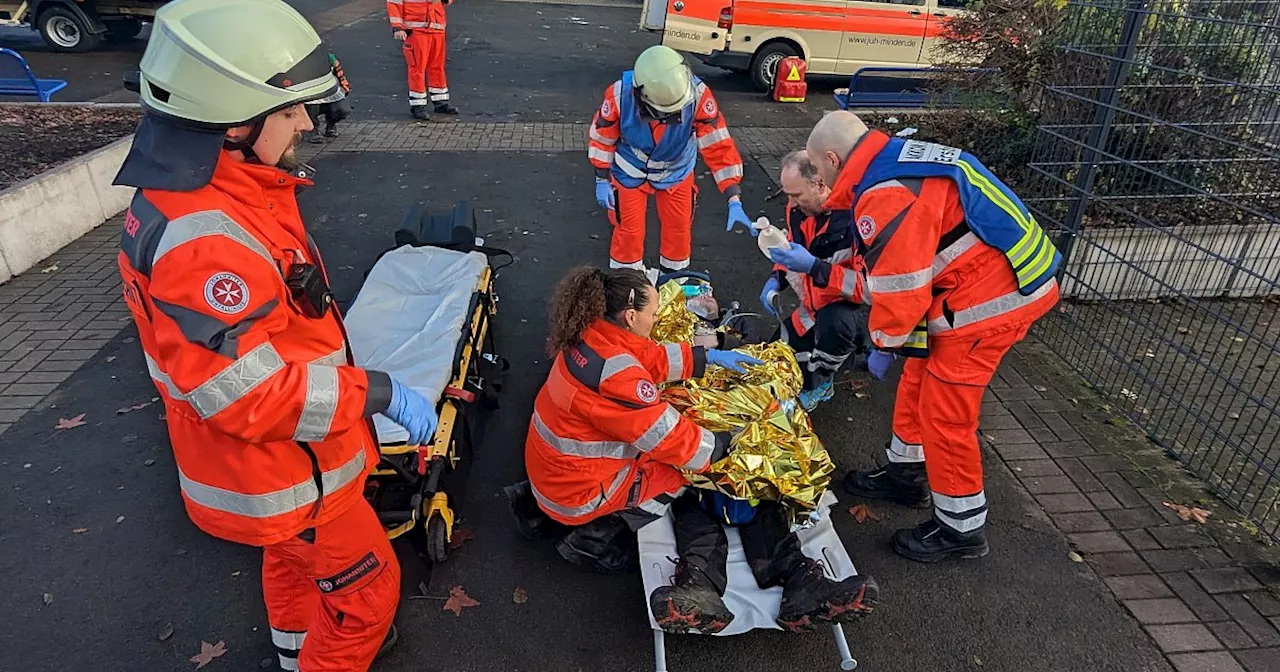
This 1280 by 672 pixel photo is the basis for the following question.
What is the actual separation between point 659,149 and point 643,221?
58 centimetres

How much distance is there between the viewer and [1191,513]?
3.83 meters

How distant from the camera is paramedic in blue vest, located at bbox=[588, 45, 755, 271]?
15.5ft

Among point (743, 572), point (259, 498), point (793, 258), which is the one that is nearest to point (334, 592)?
point (259, 498)

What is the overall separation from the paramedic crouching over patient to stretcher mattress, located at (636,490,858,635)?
127 cm

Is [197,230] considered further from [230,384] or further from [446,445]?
[446,445]

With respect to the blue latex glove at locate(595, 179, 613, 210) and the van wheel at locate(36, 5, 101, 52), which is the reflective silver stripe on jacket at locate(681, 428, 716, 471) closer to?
the blue latex glove at locate(595, 179, 613, 210)

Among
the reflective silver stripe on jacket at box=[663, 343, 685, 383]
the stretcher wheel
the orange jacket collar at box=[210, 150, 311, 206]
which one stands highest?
the orange jacket collar at box=[210, 150, 311, 206]

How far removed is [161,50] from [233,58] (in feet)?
0.65

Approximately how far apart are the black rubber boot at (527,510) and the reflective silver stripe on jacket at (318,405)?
153 centimetres

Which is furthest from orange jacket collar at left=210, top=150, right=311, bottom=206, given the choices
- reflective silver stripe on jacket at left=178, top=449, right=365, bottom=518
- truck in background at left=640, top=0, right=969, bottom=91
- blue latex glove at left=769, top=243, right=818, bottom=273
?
truck in background at left=640, top=0, right=969, bottom=91

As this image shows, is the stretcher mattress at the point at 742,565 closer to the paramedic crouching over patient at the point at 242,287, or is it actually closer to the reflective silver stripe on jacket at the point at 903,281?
the reflective silver stripe on jacket at the point at 903,281

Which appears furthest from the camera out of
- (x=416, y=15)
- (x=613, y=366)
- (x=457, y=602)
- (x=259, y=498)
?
(x=416, y=15)

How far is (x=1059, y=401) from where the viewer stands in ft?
15.5

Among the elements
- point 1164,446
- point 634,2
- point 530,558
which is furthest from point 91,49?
point 1164,446
